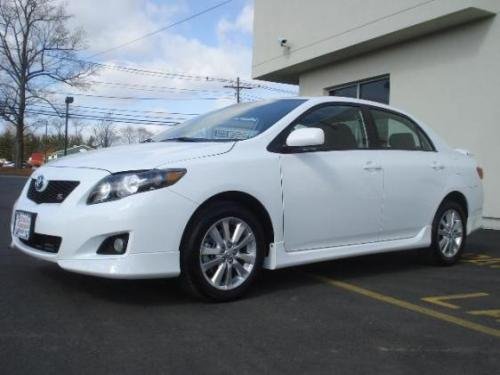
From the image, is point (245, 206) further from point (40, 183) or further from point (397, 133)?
point (397, 133)

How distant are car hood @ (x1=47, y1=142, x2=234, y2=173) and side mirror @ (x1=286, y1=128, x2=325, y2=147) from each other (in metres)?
0.49

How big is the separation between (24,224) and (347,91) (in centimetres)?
973

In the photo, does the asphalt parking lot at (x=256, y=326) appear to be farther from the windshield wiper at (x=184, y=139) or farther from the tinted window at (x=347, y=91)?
the tinted window at (x=347, y=91)

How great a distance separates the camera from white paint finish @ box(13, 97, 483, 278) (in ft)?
12.4

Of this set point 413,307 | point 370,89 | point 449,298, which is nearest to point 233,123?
point 413,307

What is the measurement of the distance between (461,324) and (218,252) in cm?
170

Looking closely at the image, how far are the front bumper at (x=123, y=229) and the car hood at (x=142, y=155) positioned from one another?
16cm

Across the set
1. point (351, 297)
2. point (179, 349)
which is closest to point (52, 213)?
point (179, 349)

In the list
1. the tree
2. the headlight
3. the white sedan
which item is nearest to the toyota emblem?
the white sedan

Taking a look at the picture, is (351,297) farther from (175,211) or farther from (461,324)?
(175,211)

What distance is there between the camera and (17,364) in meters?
2.90

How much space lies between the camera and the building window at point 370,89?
11703 millimetres

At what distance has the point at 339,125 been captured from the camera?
A: 512 centimetres

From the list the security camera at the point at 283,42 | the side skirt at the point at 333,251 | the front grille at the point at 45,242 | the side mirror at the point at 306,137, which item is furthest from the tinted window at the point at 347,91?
the front grille at the point at 45,242
